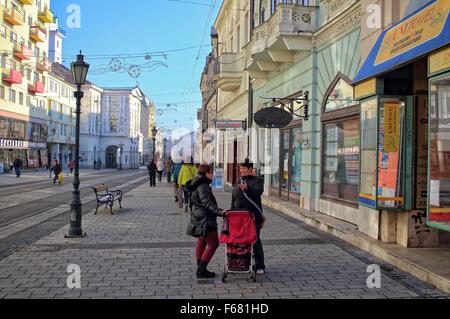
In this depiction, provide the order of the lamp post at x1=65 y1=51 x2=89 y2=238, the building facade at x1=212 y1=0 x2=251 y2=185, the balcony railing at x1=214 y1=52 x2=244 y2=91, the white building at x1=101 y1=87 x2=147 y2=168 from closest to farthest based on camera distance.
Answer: the lamp post at x1=65 y1=51 x2=89 y2=238 → the building facade at x1=212 y1=0 x2=251 y2=185 → the balcony railing at x1=214 y1=52 x2=244 y2=91 → the white building at x1=101 y1=87 x2=147 y2=168

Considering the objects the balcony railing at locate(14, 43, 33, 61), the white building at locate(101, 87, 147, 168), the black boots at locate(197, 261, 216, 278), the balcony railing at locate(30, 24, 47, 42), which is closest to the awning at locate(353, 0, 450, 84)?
the black boots at locate(197, 261, 216, 278)

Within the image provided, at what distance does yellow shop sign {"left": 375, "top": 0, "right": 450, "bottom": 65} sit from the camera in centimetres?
623

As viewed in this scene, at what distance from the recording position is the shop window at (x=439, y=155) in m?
6.58

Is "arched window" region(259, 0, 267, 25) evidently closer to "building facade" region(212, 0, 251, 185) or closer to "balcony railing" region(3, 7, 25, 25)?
"building facade" region(212, 0, 251, 185)

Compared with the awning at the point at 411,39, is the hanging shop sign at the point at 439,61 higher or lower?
lower

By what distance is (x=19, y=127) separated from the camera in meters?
49.4

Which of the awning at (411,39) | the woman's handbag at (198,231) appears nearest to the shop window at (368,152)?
the awning at (411,39)

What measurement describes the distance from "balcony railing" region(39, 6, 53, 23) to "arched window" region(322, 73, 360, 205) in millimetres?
52736

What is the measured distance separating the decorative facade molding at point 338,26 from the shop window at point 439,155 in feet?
13.4

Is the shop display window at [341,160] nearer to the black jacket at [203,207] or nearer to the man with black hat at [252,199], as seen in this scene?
the man with black hat at [252,199]

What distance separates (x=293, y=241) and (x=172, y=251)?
8.70ft

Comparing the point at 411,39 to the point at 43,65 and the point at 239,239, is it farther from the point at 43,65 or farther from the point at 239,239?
the point at 43,65

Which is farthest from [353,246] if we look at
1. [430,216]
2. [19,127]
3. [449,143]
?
[19,127]

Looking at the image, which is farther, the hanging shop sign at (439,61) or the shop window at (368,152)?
the shop window at (368,152)
